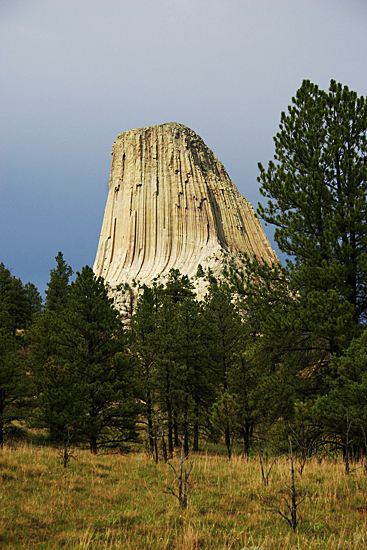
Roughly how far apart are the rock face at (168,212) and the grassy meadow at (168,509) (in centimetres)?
5514

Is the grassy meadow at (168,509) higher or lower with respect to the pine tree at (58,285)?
lower

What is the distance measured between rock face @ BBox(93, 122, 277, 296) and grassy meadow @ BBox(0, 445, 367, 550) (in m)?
55.1

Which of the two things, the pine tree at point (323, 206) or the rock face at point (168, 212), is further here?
the rock face at point (168, 212)

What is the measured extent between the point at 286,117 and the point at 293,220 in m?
3.88

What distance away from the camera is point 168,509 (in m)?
6.05

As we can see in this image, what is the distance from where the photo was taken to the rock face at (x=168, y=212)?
2704 inches

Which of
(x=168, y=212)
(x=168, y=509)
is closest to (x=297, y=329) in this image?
(x=168, y=509)

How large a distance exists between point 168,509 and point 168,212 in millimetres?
69404

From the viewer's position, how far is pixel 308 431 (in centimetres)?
1120

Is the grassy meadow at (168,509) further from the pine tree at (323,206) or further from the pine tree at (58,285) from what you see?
the pine tree at (58,285)

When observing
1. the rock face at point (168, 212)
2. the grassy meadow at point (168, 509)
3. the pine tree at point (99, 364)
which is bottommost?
the grassy meadow at point (168, 509)

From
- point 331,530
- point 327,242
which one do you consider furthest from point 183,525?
point 327,242

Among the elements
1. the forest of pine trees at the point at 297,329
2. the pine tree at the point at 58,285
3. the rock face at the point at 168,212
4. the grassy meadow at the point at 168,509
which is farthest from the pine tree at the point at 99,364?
the rock face at the point at 168,212

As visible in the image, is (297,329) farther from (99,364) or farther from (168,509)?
(99,364)
